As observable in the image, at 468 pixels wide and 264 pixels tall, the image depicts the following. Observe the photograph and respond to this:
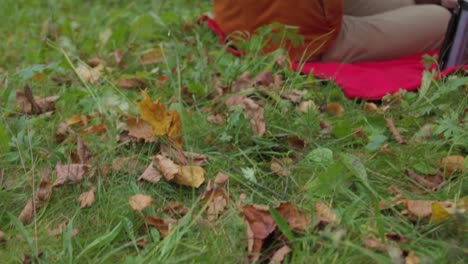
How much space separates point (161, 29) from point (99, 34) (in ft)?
1.11

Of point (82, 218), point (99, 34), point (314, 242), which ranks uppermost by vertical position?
point (314, 242)

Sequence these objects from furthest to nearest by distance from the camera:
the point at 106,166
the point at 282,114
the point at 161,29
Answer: the point at 161,29, the point at 282,114, the point at 106,166

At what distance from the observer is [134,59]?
2.66 meters

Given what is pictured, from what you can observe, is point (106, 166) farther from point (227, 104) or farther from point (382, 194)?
point (382, 194)

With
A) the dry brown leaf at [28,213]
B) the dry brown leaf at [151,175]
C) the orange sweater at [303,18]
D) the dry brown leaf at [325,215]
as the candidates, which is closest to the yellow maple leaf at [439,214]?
the dry brown leaf at [325,215]

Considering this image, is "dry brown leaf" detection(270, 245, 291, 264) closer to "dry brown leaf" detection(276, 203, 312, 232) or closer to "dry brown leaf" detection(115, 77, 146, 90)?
"dry brown leaf" detection(276, 203, 312, 232)

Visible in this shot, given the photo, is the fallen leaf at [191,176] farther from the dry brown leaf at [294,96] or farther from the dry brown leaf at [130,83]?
the dry brown leaf at [130,83]

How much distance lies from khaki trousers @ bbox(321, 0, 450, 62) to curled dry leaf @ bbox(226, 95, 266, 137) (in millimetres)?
642

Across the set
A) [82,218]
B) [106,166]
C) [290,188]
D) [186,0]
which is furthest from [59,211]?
[186,0]

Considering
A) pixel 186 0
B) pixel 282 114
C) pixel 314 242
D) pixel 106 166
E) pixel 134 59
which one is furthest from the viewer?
pixel 186 0

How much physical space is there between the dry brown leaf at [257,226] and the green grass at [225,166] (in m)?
0.02

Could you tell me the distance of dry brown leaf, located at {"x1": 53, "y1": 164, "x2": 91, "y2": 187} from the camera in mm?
1631

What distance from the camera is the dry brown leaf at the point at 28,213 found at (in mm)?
1541

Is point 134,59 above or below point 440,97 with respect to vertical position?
below
